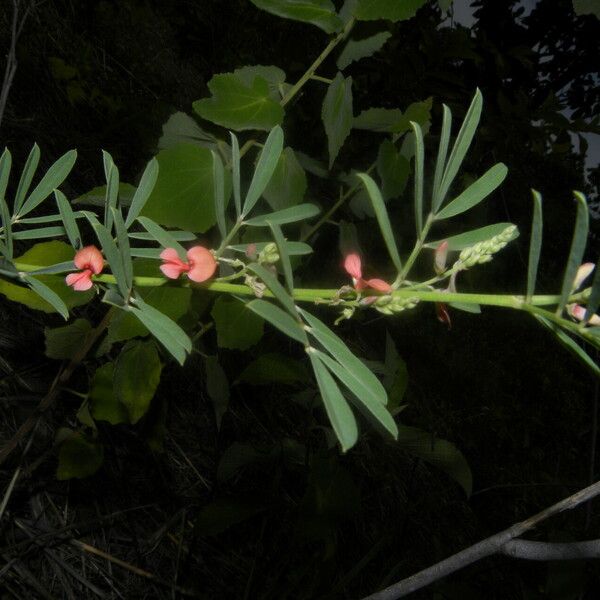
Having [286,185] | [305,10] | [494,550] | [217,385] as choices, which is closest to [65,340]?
[217,385]

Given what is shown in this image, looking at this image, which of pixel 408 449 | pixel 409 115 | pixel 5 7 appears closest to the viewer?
pixel 409 115

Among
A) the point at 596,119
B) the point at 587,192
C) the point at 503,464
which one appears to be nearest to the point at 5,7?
the point at 596,119

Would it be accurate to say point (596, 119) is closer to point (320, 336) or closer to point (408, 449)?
point (408, 449)

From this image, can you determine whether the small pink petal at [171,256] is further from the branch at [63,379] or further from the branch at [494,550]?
the branch at [63,379]

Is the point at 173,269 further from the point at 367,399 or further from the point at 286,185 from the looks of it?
the point at 286,185

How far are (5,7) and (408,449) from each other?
1.39 meters

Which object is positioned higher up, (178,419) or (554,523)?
(178,419)

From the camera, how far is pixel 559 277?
274 centimetres

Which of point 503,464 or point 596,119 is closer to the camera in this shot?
point 596,119

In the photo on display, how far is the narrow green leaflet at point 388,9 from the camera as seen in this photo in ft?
1.91

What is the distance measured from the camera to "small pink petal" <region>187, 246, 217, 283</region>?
0.32 m

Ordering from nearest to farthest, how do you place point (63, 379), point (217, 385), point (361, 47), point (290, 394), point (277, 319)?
point (277, 319)
point (361, 47)
point (63, 379)
point (217, 385)
point (290, 394)

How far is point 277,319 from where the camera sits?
0.26 meters

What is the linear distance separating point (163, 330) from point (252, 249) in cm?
7
